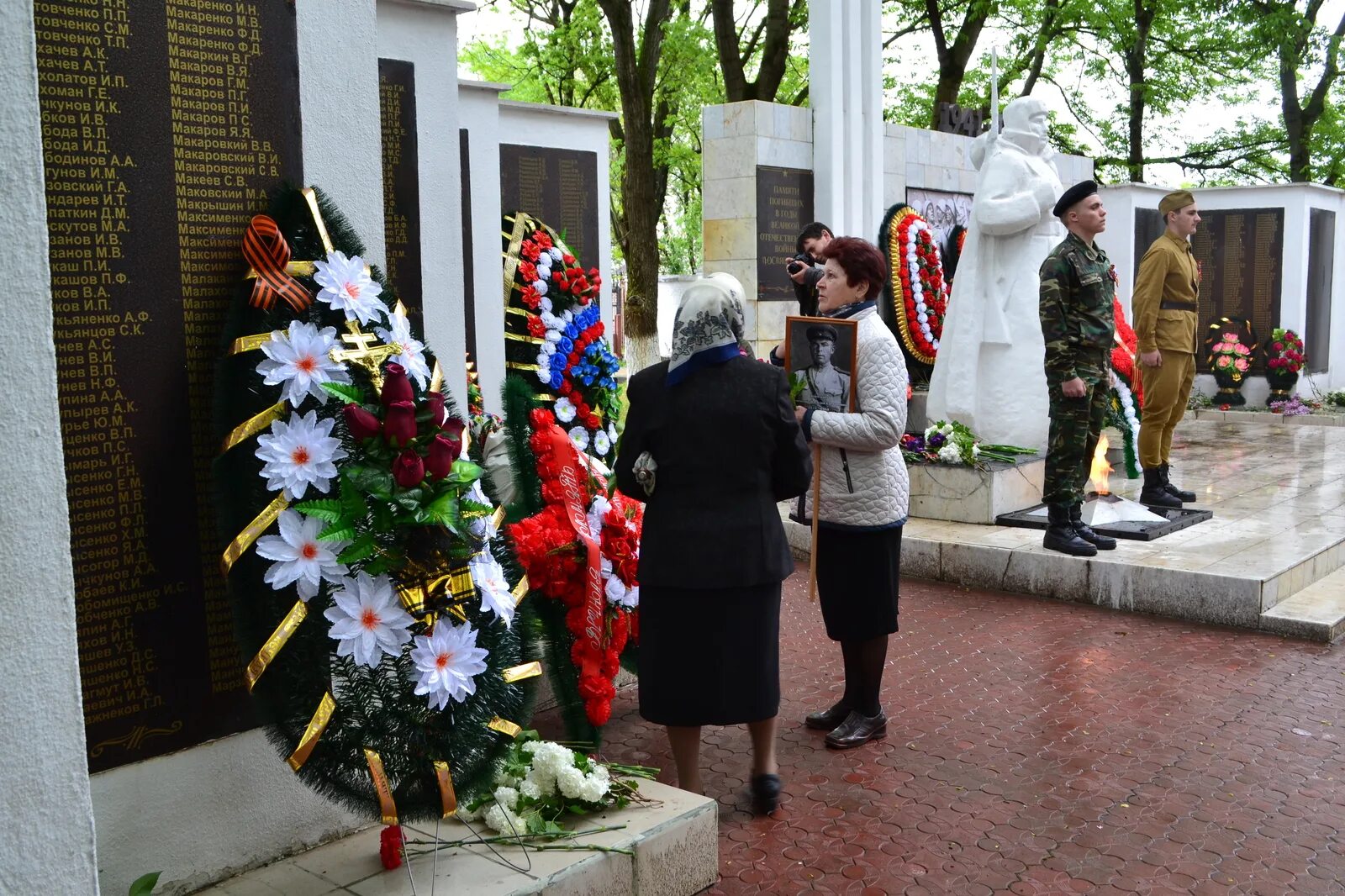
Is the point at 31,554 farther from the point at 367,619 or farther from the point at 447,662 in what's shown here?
the point at 447,662

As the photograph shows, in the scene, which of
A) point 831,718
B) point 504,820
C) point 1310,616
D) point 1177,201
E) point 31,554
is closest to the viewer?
point 31,554

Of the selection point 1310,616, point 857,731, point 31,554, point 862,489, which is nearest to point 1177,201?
point 1310,616

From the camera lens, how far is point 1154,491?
8.71 metres

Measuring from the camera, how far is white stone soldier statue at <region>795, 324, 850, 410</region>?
4.62 m

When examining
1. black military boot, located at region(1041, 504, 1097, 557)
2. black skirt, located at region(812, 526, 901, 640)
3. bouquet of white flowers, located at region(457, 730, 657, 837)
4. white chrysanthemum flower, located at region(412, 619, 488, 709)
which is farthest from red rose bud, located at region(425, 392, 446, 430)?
black military boot, located at region(1041, 504, 1097, 557)

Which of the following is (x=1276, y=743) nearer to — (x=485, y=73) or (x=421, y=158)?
(x=421, y=158)

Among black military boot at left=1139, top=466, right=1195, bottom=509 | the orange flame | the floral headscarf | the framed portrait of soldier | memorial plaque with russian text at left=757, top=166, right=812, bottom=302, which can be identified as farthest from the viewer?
memorial plaque with russian text at left=757, top=166, right=812, bottom=302

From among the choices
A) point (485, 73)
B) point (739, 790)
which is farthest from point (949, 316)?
point (485, 73)

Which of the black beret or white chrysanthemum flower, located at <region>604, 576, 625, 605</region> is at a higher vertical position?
the black beret

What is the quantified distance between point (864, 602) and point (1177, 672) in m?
1.97

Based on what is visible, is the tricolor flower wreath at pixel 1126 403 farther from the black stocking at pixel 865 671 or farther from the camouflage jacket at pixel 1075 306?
the black stocking at pixel 865 671

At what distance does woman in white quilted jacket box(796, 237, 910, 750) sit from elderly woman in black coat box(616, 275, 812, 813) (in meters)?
0.78

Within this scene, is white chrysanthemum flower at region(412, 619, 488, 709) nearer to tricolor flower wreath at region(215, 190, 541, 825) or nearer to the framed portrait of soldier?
tricolor flower wreath at region(215, 190, 541, 825)

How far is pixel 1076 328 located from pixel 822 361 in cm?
287
